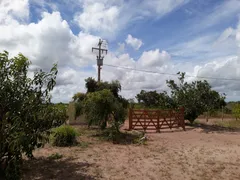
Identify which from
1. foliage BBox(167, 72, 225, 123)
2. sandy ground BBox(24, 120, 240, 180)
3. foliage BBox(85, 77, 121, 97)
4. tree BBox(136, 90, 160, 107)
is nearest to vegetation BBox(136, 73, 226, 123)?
foliage BBox(167, 72, 225, 123)

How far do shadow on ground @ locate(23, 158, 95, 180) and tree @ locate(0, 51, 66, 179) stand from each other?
998 millimetres

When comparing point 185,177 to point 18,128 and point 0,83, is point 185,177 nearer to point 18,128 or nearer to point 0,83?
point 18,128

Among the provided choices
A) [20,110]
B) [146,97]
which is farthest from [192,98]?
[146,97]

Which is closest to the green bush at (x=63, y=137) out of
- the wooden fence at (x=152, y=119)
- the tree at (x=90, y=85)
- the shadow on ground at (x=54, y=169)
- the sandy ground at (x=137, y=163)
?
the sandy ground at (x=137, y=163)

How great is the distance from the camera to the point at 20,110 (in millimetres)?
4684

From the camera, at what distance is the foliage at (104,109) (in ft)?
39.0

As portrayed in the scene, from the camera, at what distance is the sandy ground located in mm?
5887

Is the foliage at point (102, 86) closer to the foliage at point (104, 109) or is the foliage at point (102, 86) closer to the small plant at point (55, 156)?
the foliage at point (104, 109)

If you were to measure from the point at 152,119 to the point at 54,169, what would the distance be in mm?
9710

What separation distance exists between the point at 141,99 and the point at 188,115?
83.1ft

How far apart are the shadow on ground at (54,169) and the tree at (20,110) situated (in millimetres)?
998

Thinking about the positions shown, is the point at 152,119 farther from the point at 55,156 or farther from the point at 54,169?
the point at 54,169

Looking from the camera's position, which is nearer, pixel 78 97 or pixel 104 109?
pixel 104 109

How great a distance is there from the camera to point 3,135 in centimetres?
443
